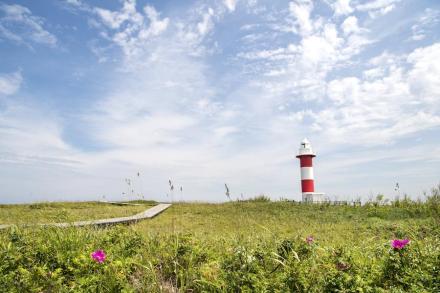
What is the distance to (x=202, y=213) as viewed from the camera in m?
12.5

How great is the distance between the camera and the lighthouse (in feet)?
57.4

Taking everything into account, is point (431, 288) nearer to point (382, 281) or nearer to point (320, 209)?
point (382, 281)

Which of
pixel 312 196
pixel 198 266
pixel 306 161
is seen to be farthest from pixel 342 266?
pixel 306 161

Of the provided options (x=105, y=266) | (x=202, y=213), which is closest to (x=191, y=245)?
(x=105, y=266)

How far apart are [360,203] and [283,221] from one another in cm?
456

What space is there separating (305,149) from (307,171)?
1.13m

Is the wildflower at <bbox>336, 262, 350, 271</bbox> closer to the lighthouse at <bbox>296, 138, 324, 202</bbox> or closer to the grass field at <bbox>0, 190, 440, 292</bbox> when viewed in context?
the grass field at <bbox>0, 190, 440, 292</bbox>

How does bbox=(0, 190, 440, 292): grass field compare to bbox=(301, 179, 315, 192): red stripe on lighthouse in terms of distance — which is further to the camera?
bbox=(301, 179, 315, 192): red stripe on lighthouse

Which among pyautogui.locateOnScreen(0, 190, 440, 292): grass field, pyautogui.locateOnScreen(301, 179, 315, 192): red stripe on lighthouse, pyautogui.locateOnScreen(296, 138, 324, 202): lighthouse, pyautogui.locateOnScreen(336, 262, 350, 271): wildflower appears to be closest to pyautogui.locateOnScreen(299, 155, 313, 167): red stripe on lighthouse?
pyautogui.locateOnScreen(296, 138, 324, 202): lighthouse

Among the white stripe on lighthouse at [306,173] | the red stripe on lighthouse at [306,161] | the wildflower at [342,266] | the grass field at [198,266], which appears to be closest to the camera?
the grass field at [198,266]

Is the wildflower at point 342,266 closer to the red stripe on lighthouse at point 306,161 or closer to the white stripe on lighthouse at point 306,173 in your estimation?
the white stripe on lighthouse at point 306,173

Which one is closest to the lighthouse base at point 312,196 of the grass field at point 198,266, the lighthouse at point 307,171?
the lighthouse at point 307,171

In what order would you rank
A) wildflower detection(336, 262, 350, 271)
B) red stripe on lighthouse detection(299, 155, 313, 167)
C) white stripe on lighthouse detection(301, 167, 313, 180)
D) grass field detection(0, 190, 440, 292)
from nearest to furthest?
grass field detection(0, 190, 440, 292), wildflower detection(336, 262, 350, 271), white stripe on lighthouse detection(301, 167, 313, 180), red stripe on lighthouse detection(299, 155, 313, 167)

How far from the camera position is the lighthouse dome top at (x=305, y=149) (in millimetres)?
18516
